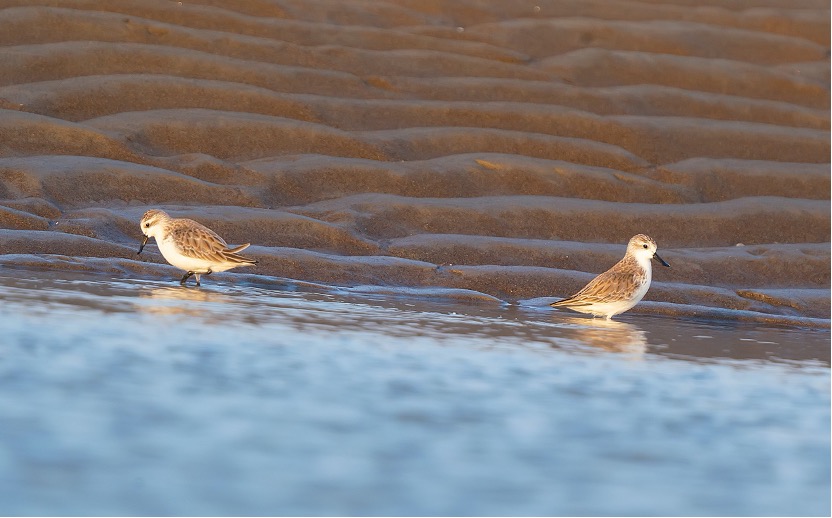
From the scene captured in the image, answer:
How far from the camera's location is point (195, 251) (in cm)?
995

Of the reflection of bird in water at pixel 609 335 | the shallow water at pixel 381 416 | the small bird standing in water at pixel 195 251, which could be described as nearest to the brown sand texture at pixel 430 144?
the small bird standing in water at pixel 195 251

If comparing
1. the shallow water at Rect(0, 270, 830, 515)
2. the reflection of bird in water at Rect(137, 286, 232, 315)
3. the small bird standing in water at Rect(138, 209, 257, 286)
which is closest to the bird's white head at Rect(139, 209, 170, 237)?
the small bird standing in water at Rect(138, 209, 257, 286)

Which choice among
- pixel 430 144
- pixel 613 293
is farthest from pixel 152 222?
pixel 430 144

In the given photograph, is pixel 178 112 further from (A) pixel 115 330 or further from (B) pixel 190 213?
(A) pixel 115 330

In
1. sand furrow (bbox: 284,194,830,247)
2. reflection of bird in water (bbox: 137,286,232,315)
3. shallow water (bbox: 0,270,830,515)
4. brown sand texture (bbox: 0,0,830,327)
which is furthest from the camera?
sand furrow (bbox: 284,194,830,247)

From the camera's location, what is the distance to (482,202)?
14.0 meters

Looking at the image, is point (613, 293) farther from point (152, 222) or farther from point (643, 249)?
point (152, 222)

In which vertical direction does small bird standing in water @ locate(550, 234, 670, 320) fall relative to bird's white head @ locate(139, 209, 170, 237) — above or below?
below

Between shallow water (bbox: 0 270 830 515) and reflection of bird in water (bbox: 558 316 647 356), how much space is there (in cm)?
5

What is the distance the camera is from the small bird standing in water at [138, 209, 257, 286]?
9.98 meters

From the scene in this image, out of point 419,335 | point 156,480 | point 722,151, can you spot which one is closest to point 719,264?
point 722,151

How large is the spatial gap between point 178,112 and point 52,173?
2.69 metres

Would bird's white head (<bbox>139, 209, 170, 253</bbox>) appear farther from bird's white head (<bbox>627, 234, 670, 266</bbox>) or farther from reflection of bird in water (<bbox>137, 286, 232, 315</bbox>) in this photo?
bird's white head (<bbox>627, 234, 670, 266</bbox>)

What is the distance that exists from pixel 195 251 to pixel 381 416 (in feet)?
17.5
